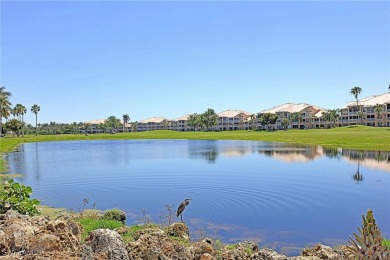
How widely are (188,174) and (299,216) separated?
583 inches

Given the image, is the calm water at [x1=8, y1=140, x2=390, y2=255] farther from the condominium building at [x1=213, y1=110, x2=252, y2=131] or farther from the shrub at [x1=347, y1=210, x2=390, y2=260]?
the condominium building at [x1=213, y1=110, x2=252, y2=131]

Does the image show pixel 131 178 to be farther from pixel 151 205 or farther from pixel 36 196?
pixel 151 205

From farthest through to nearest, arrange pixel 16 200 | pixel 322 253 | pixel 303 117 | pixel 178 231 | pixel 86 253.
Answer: pixel 303 117 < pixel 178 231 < pixel 16 200 < pixel 322 253 < pixel 86 253

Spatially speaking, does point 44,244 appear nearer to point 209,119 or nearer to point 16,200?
point 16,200

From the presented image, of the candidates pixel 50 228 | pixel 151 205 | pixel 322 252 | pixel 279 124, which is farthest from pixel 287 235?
pixel 279 124

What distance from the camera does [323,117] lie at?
146625 mm

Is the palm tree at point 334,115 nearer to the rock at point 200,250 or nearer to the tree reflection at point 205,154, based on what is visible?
the tree reflection at point 205,154

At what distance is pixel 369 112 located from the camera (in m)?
136

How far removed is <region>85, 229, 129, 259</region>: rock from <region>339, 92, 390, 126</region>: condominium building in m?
135

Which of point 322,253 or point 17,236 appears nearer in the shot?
point 17,236

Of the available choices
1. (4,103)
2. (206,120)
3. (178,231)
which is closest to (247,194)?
(178,231)

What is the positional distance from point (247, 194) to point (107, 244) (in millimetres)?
15787

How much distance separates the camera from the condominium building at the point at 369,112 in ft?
422

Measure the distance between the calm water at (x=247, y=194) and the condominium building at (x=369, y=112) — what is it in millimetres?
101452
